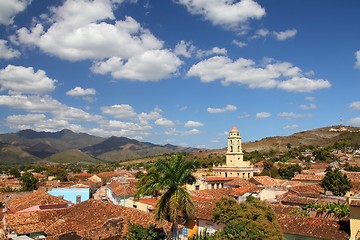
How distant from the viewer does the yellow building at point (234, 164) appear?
2345 inches

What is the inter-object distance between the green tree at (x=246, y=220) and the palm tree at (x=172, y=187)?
72.6 inches

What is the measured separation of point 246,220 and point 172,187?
12.5 feet

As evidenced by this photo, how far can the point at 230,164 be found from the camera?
6175 cm

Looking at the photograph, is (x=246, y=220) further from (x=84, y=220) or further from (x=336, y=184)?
(x=336, y=184)

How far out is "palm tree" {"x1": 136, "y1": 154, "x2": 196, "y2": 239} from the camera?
16.6 m

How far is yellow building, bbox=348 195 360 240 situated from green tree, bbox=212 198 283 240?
12.8 ft

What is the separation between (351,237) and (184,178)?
913 centimetres

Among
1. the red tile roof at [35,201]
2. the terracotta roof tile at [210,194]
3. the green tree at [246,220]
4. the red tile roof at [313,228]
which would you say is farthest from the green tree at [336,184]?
the red tile roof at [35,201]

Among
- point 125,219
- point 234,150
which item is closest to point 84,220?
point 125,219

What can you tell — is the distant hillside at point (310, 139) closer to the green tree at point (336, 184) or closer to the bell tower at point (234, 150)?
the bell tower at point (234, 150)

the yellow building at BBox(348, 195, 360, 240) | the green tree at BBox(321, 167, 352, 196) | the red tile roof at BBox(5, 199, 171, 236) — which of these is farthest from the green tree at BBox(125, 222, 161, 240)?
the green tree at BBox(321, 167, 352, 196)

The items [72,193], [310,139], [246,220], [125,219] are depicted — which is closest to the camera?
[246,220]

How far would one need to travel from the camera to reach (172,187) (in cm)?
1684

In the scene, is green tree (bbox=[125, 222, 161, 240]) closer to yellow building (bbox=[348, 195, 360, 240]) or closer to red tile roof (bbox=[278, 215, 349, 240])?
red tile roof (bbox=[278, 215, 349, 240])
